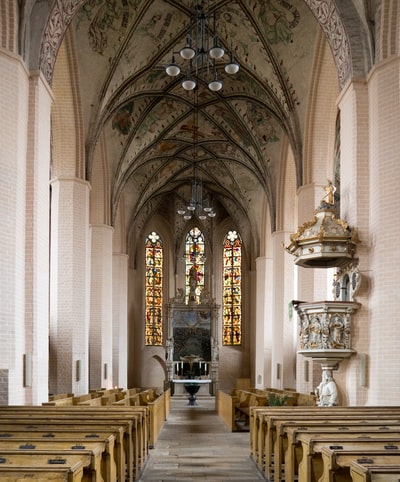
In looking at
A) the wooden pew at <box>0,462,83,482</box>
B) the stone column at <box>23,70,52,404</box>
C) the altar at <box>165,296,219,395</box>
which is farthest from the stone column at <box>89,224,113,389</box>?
the wooden pew at <box>0,462,83,482</box>

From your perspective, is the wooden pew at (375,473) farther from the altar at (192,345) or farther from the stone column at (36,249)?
the altar at (192,345)

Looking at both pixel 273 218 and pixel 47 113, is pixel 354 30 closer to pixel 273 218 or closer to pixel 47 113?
pixel 47 113

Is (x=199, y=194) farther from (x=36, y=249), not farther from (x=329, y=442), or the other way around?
(x=329, y=442)

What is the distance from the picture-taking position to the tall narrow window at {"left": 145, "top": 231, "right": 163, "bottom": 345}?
3594 cm

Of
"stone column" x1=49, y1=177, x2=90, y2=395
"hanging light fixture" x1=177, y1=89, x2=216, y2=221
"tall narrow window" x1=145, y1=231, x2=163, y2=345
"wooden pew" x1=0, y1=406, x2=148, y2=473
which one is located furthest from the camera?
"tall narrow window" x1=145, y1=231, x2=163, y2=345

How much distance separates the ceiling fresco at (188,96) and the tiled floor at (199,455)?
24.6ft

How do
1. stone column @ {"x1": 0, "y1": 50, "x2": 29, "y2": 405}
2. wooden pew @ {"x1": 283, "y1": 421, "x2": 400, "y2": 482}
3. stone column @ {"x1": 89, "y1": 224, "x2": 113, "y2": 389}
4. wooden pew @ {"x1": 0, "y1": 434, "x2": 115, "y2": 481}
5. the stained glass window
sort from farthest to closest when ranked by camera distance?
the stained glass window < stone column @ {"x1": 89, "y1": 224, "x2": 113, "y2": 389} < stone column @ {"x1": 0, "y1": 50, "x2": 29, "y2": 405} < wooden pew @ {"x1": 283, "y1": 421, "x2": 400, "y2": 482} < wooden pew @ {"x1": 0, "y1": 434, "x2": 115, "y2": 481}

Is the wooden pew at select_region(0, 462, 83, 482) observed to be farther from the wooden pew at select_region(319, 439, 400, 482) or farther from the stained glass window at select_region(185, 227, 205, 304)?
the stained glass window at select_region(185, 227, 205, 304)

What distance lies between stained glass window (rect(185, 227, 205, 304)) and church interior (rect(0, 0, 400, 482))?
0.11 meters

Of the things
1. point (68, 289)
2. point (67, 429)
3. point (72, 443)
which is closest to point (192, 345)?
point (68, 289)

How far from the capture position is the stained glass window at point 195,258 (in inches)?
1421

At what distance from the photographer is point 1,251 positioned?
1190 cm

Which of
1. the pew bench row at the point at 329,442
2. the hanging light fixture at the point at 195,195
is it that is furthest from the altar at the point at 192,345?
the pew bench row at the point at 329,442

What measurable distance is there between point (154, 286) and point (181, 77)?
51.3ft
